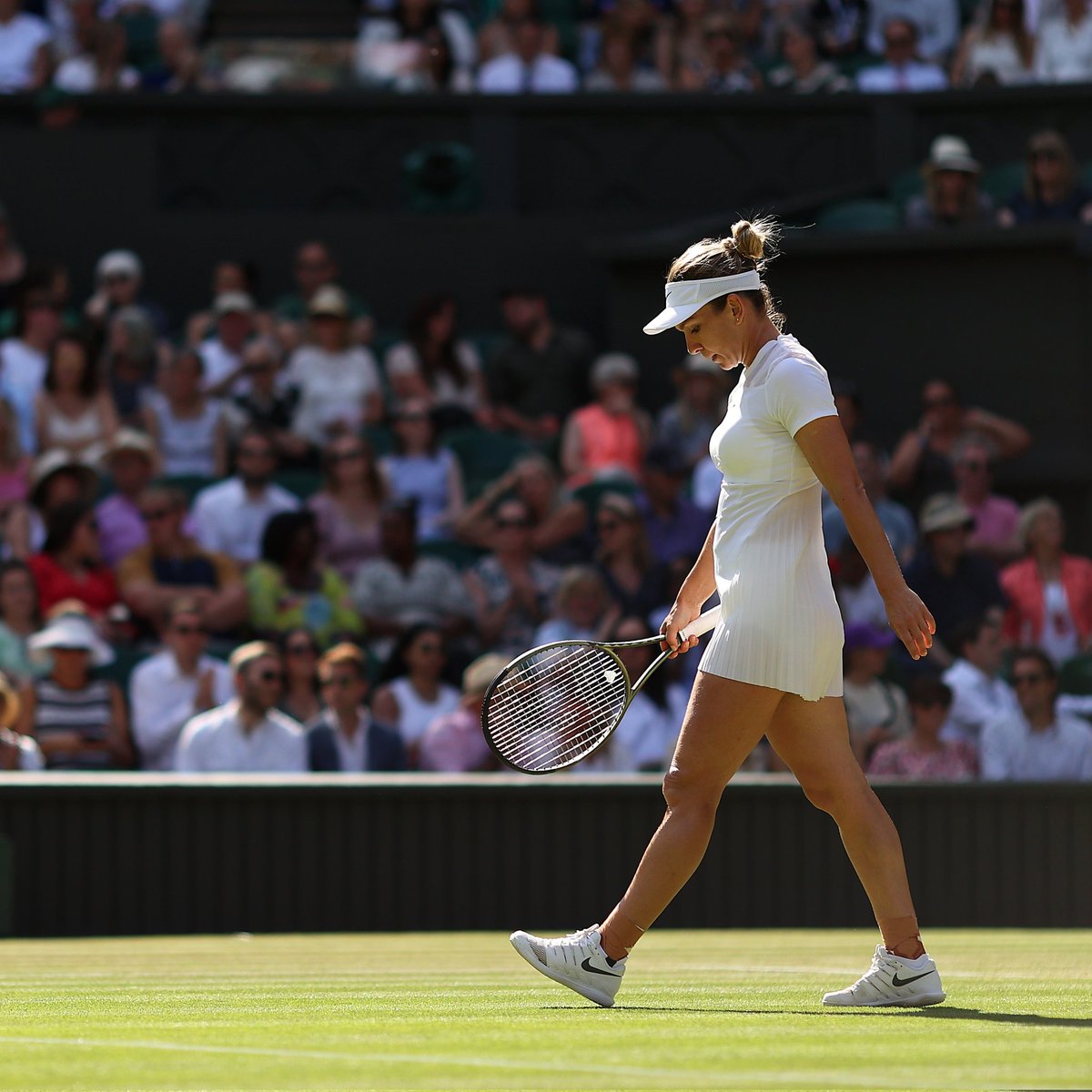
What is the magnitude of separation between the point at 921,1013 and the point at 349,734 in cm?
514

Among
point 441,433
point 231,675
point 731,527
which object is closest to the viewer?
point 731,527

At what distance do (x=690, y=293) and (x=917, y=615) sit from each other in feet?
3.06

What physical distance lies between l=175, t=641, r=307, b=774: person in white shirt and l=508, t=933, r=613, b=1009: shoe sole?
4.45 m

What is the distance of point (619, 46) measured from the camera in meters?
15.3

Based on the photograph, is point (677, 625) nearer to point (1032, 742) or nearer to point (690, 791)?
point (690, 791)

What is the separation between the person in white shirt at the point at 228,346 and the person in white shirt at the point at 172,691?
304cm

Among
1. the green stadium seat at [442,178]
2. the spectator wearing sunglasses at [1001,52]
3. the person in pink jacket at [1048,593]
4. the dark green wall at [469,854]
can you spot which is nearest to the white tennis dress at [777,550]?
the dark green wall at [469,854]

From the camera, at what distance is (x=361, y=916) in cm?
936

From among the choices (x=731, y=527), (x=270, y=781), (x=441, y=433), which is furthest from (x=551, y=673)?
(x=441, y=433)

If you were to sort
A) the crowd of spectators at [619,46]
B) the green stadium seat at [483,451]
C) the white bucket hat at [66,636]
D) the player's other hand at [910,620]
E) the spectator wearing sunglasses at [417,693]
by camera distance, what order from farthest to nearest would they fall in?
the crowd of spectators at [619,46]
the green stadium seat at [483,451]
the spectator wearing sunglasses at [417,693]
the white bucket hat at [66,636]
the player's other hand at [910,620]

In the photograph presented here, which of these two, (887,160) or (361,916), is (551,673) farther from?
(887,160)

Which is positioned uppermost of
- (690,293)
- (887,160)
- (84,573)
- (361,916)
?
(690,293)

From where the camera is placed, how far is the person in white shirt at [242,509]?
1167 cm

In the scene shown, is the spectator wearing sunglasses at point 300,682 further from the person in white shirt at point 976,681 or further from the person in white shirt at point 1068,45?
the person in white shirt at point 1068,45
